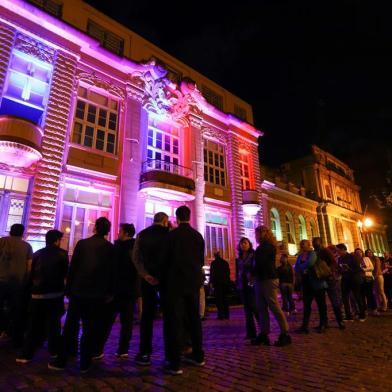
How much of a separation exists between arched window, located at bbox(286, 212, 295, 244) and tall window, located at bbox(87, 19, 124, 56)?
1874cm

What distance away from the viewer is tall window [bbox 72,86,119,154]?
12.6m

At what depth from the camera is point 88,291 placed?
3670mm

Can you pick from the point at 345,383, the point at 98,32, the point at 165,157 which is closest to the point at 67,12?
the point at 98,32

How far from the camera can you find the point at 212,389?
291 centimetres

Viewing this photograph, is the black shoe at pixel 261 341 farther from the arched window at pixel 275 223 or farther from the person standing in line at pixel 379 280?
the arched window at pixel 275 223

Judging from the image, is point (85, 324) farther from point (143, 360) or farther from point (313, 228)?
point (313, 228)

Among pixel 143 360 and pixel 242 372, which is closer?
pixel 242 372

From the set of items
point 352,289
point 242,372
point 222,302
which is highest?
point 352,289

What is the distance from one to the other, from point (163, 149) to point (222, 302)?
949 centimetres

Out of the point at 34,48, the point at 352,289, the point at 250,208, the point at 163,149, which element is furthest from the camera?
the point at 250,208

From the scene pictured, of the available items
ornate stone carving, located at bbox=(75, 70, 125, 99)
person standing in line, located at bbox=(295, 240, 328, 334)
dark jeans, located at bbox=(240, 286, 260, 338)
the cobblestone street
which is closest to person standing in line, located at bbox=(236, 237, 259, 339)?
dark jeans, located at bbox=(240, 286, 260, 338)

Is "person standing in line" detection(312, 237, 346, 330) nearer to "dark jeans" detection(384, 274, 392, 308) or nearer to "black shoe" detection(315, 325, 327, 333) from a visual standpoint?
"black shoe" detection(315, 325, 327, 333)

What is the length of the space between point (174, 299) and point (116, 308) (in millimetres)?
1276

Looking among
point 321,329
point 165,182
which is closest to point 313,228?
point 165,182
